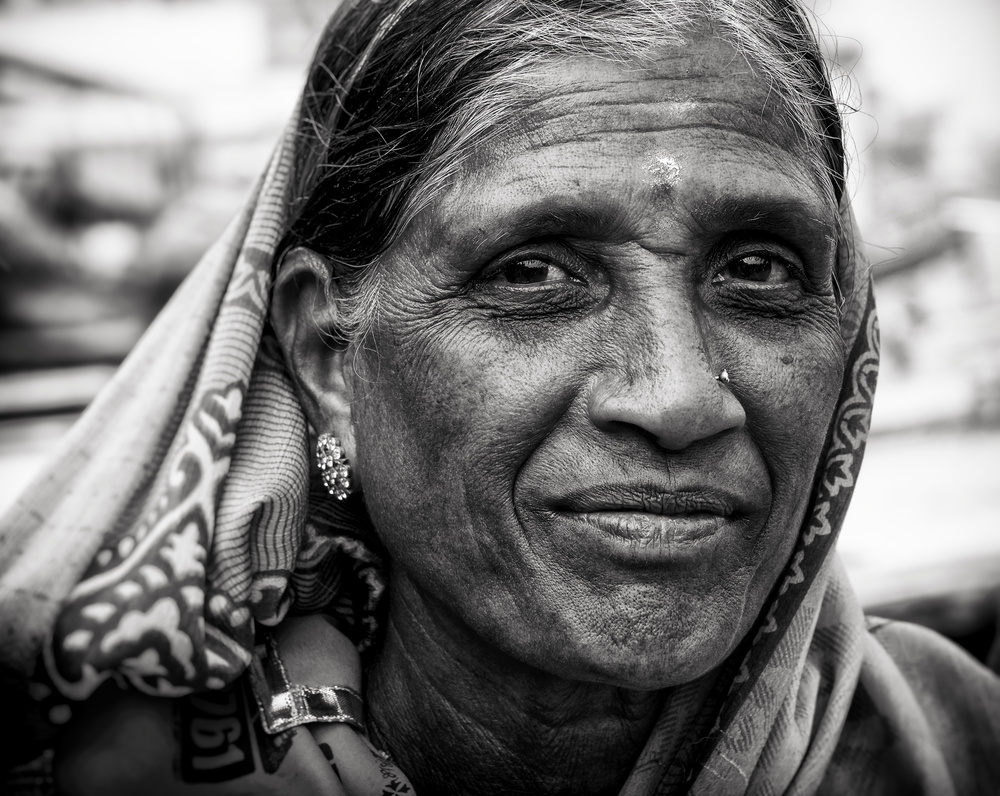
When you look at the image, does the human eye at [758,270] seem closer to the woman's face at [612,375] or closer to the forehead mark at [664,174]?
the woman's face at [612,375]

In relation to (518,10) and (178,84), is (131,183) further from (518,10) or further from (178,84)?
(518,10)

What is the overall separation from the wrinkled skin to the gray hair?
2.0 inches

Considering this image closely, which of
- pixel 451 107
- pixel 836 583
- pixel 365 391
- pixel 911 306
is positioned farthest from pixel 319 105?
pixel 911 306

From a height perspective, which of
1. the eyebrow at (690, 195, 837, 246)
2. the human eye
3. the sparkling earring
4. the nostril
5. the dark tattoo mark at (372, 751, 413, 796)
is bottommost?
the dark tattoo mark at (372, 751, 413, 796)

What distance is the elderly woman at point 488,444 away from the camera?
1.56 meters

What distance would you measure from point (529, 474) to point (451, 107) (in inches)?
28.0

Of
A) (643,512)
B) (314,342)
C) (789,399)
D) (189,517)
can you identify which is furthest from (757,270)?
(189,517)

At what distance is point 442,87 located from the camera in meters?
1.73

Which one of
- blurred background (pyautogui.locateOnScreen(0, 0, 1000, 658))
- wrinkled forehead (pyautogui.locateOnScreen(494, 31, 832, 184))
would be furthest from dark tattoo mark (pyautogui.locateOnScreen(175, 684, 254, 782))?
blurred background (pyautogui.locateOnScreen(0, 0, 1000, 658))

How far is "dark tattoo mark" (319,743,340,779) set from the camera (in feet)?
5.75

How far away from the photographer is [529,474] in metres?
1.59

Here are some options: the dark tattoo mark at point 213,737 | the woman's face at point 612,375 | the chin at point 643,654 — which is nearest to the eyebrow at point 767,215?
the woman's face at point 612,375

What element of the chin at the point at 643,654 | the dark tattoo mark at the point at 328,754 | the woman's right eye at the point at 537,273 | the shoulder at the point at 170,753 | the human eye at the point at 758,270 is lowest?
the dark tattoo mark at the point at 328,754

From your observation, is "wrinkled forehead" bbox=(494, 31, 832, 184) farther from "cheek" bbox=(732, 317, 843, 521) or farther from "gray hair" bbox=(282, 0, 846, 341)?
"cheek" bbox=(732, 317, 843, 521)
